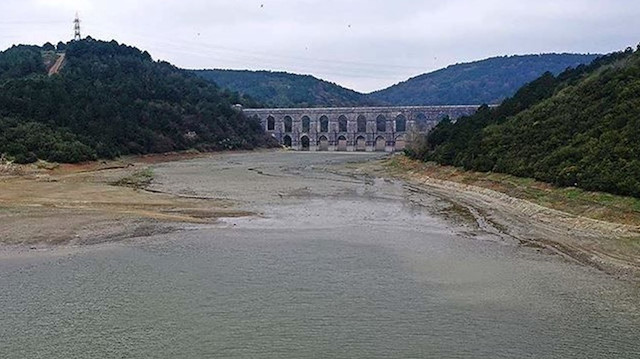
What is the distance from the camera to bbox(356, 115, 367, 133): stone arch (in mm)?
158875

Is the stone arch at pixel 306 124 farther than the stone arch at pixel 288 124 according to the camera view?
Yes

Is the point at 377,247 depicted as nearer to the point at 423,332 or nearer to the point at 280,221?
the point at 280,221

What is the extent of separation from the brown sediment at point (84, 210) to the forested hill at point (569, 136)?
18949mm

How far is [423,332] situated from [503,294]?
4.57 m

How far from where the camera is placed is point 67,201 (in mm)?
36406

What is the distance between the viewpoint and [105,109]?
8756 centimetres

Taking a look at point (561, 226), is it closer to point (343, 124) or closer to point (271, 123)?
point (271, 123)

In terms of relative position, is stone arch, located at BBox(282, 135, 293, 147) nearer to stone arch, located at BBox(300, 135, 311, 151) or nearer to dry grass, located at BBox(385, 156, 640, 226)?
stone arch, located at BBox(300, 135, 311, 151)

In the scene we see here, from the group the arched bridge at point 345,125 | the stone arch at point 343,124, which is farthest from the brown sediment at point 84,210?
the stone arch at point 343,124

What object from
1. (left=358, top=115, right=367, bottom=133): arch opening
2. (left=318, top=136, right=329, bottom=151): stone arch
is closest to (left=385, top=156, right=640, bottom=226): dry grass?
(left=358, top=115, right=367, bottom=133): arch opening

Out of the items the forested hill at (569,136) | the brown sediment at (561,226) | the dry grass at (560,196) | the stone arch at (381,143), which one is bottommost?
the stone arch at (381,143)

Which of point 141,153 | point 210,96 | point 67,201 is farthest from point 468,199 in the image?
point 210,96

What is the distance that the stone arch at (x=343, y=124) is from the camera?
524ft

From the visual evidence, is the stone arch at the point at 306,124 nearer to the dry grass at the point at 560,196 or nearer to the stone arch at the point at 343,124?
the stone arch at the point at 343,124
